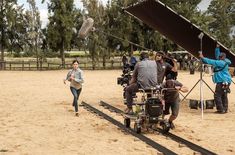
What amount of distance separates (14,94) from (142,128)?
10.9 meters

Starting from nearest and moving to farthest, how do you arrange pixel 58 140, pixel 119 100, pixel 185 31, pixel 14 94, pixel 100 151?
pixel 100 151 < pixel 58 140 < pixel 185 31 < pixel 119 100 < pixel 14 94

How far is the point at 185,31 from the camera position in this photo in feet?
49.2

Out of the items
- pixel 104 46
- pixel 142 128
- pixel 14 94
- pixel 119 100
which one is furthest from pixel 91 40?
pixel 142 128

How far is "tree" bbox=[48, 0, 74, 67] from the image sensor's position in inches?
1945

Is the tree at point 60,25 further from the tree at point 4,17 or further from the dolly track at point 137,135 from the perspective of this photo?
the dolly track at point 137,135

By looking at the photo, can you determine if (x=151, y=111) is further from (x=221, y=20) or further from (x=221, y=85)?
(x=221, y=20)

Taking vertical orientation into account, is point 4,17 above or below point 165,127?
above

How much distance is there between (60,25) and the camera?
164 ft

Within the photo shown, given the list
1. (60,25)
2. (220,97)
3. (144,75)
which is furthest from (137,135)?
(60,25)

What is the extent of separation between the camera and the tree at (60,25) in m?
49.4

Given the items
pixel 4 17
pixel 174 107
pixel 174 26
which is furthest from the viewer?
pixel 4 17

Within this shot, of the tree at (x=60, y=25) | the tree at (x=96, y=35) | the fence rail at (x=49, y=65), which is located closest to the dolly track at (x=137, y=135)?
the fence rail at (x=49, y=65)

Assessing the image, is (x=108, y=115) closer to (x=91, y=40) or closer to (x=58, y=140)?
(x=58, y=140)

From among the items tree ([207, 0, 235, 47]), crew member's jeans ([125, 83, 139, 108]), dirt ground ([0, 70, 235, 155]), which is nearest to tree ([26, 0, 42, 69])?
tree ([207, 0, 235, 47])
